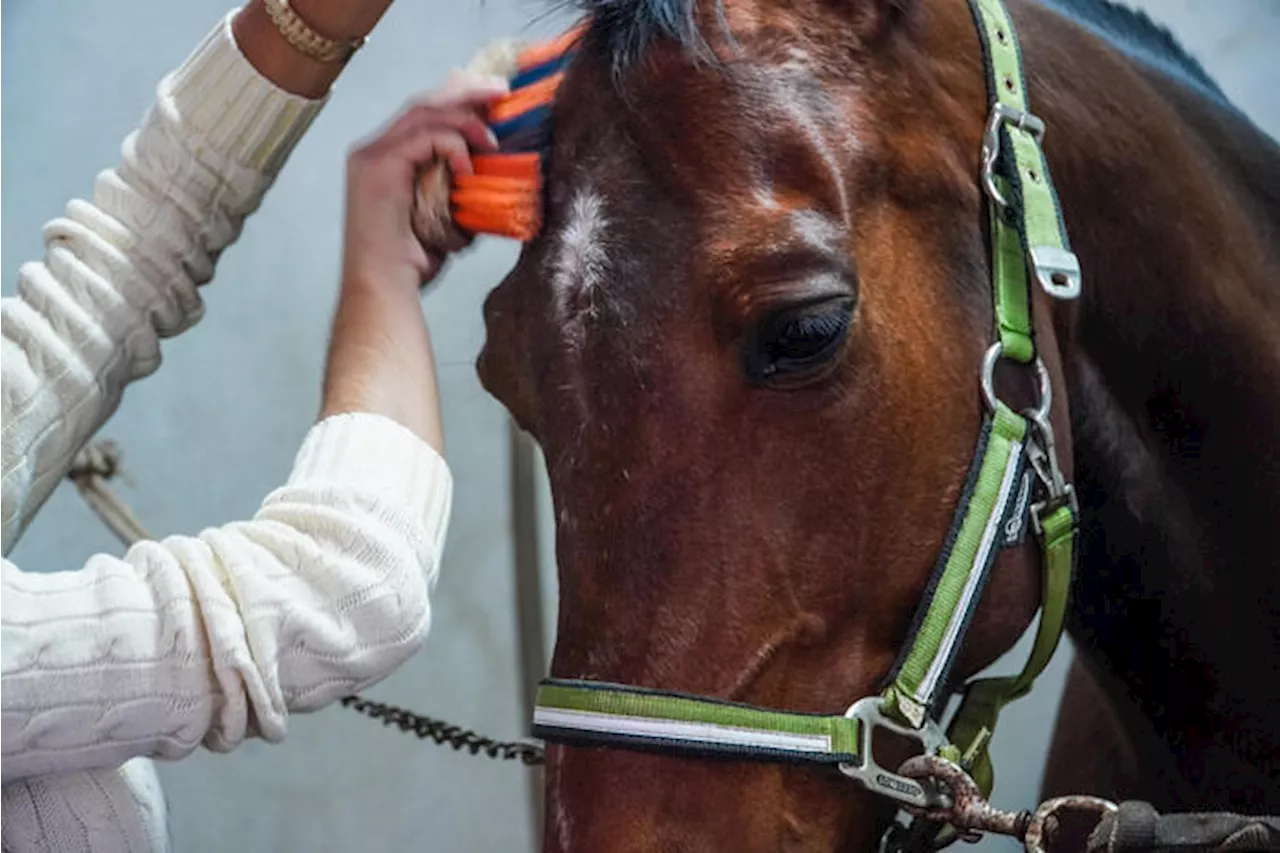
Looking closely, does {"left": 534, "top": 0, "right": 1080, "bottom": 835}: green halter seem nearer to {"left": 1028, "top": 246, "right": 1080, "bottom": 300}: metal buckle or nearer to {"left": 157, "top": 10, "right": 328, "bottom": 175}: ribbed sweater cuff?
{"left": 1028, "top": 246, "right": 1080, "bottom": 300}: metal buckle

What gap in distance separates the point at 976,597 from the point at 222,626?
1.07ft

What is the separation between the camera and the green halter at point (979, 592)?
0.52 m

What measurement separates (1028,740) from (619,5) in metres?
1.04

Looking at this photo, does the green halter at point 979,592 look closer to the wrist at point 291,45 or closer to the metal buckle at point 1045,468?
the metal buckle at point 1045,468

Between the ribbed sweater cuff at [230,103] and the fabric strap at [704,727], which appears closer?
the fabric strap at [704,727]

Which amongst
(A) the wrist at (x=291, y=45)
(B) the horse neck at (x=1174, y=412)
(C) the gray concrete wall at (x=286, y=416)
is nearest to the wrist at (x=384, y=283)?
(A) the wrist at (x=291, y=45)

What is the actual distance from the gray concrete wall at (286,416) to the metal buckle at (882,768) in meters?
0.95

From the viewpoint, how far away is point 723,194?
552 millimetres

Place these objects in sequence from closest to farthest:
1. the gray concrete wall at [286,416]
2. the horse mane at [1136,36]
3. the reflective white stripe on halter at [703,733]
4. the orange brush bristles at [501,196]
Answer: the reflective white stripe on halter at [703,733], the orange brush bristles at [501,196], the horse mane at [1136,36], the gray concrete wall at [286,416]

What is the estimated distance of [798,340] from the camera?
53cm

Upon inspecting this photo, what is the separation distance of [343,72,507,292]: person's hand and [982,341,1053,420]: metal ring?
0.31m

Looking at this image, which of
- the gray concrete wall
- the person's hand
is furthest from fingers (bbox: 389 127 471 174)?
the gray concrete wall

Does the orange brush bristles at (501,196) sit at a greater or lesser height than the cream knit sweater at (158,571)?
greater

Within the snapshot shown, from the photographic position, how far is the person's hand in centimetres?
71
